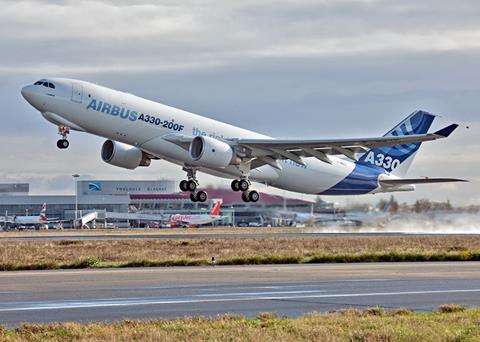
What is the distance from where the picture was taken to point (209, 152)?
50.9m

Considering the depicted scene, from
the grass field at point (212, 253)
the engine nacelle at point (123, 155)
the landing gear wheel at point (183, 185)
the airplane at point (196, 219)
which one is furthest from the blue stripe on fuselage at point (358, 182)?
the airplane at point (196, 219)

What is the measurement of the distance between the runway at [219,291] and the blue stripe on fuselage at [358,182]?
95.7ft

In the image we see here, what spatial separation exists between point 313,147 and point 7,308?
1424 inches

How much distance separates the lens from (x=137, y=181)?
156 m

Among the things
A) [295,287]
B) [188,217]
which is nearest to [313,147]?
[295,287]

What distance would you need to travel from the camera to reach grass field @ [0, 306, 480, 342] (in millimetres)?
14594

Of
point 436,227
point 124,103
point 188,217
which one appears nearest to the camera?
point 124,103

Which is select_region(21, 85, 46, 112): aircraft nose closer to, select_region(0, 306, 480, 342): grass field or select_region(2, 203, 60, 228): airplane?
select_region(0, 306, 480, 342): grass field

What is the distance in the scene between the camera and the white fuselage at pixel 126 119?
159 feet

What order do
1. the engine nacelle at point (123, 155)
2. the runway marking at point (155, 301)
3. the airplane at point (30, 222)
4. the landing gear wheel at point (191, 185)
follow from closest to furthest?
the runway marking at point (155, 301), the engine nacelle at point (123, 155), the landing gear wheel at point (191, 185), the airplane at point (30, 222)

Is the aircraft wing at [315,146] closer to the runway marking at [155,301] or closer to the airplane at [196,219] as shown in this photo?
the runway marking at [155,301]

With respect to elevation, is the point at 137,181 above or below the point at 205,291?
above

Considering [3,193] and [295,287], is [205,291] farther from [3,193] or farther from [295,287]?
[3,193]

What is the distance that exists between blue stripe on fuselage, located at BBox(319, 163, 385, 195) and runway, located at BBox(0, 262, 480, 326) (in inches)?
1149
